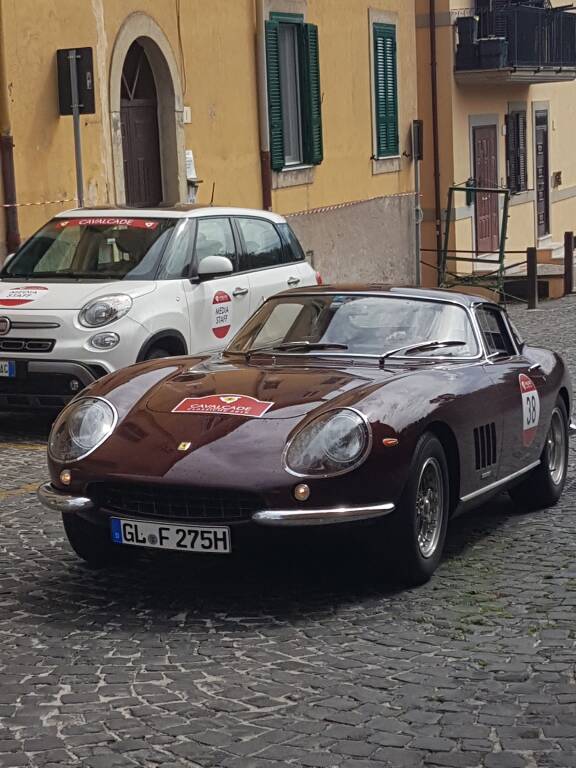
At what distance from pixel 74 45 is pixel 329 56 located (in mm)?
7027

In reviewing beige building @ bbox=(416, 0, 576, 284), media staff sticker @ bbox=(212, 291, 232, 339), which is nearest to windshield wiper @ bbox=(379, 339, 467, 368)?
media staff sticker @ bbox=(212, 291, 232, 339)

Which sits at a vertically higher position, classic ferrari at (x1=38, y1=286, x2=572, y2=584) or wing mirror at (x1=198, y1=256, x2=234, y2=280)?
wing mirror at (x1=198, y1=256, x2=234, y2=280)

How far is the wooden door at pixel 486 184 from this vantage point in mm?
29750

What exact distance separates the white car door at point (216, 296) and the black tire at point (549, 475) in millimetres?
3359

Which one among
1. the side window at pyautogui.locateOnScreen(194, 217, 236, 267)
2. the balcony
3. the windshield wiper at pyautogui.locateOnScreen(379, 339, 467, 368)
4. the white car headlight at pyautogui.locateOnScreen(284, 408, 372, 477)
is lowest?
the white car headlight at pyautogui.locateOnScreen(284, 408, 372, 477)

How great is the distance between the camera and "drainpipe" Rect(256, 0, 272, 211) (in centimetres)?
1955

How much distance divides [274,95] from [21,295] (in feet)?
33.1


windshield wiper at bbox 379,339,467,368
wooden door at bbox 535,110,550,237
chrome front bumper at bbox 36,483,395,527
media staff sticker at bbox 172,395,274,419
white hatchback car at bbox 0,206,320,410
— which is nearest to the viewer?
chrome front bumper at bbox 36,483,395,527

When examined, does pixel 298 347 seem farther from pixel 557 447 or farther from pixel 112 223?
pixel 112 223

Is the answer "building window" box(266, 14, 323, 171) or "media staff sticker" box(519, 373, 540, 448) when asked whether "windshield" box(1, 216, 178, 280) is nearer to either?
"media staff sticker" box(519, 373, 540, 448)

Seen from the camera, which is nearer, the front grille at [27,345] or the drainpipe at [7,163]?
the front grille at [27,345]

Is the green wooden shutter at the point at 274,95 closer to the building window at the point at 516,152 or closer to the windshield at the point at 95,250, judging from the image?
the windshield at the point at 95,250

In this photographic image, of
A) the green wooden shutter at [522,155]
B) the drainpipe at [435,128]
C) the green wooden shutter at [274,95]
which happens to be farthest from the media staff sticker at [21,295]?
the green wooden shutter at [522,155]

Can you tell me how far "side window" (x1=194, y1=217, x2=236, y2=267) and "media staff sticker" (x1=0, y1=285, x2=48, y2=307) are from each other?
129 cm
